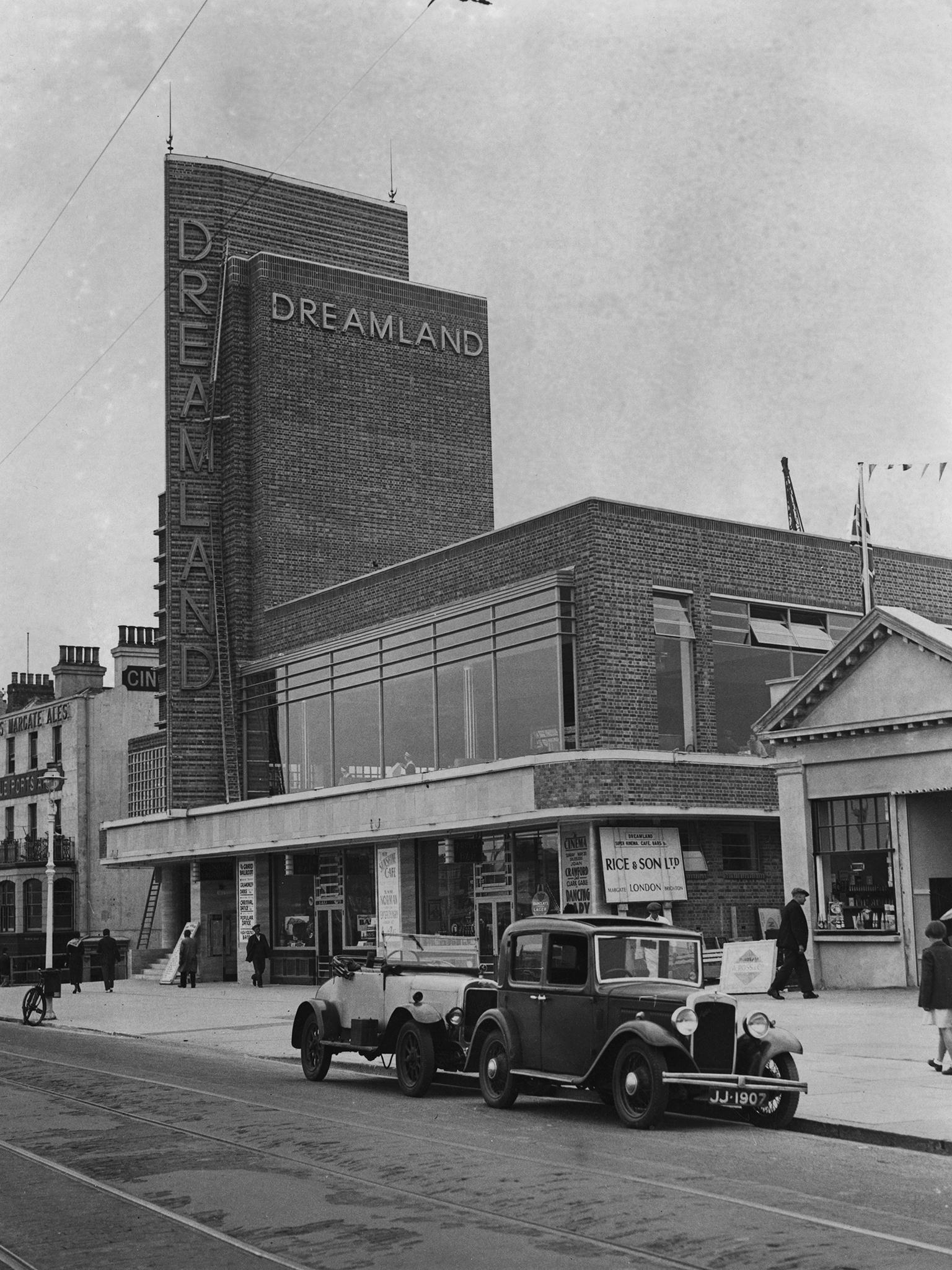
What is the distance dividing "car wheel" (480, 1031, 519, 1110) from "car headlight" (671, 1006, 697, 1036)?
2.14 meters

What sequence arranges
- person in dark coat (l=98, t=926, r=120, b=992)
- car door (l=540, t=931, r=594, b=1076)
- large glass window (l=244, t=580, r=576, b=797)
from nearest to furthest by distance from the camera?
car door (l=540, t=931, r=594, b=1076), large glass window (l=244, t=580, r=576, b=797), person in dark coat (l=98, t=926, r=120, b=992)

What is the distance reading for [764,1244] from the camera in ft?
27.1

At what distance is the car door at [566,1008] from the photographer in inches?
540

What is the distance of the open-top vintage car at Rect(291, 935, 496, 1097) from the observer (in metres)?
15.4

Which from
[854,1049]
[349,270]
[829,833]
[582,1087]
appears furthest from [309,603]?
[582,1087]

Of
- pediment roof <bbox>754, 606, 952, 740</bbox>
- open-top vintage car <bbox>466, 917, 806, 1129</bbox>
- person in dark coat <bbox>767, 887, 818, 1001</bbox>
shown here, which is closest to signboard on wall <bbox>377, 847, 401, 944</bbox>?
pediment roof <bbox>754, 606, 952, 740</bbox>

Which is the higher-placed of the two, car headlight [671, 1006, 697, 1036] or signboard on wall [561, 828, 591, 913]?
signboard on wall [561, 828, 591, 913]

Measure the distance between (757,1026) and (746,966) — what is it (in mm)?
8981

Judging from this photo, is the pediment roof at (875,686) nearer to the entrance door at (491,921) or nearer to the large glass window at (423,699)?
the large glass window at (423,699)

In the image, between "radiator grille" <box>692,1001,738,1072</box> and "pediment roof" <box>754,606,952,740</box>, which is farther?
"pediment roof" <box>754,606,952,740</box>

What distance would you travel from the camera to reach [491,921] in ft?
107

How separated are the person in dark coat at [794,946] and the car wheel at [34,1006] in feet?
46.5

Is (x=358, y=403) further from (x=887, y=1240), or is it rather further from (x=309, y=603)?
(x=887, y=1240)

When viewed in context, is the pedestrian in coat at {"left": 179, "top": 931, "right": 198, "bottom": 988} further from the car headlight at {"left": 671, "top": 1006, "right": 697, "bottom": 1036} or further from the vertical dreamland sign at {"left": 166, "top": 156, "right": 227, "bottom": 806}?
the car headlight at {"left": 671, "top": 1006, "right": 697, "bottom": 1036}
